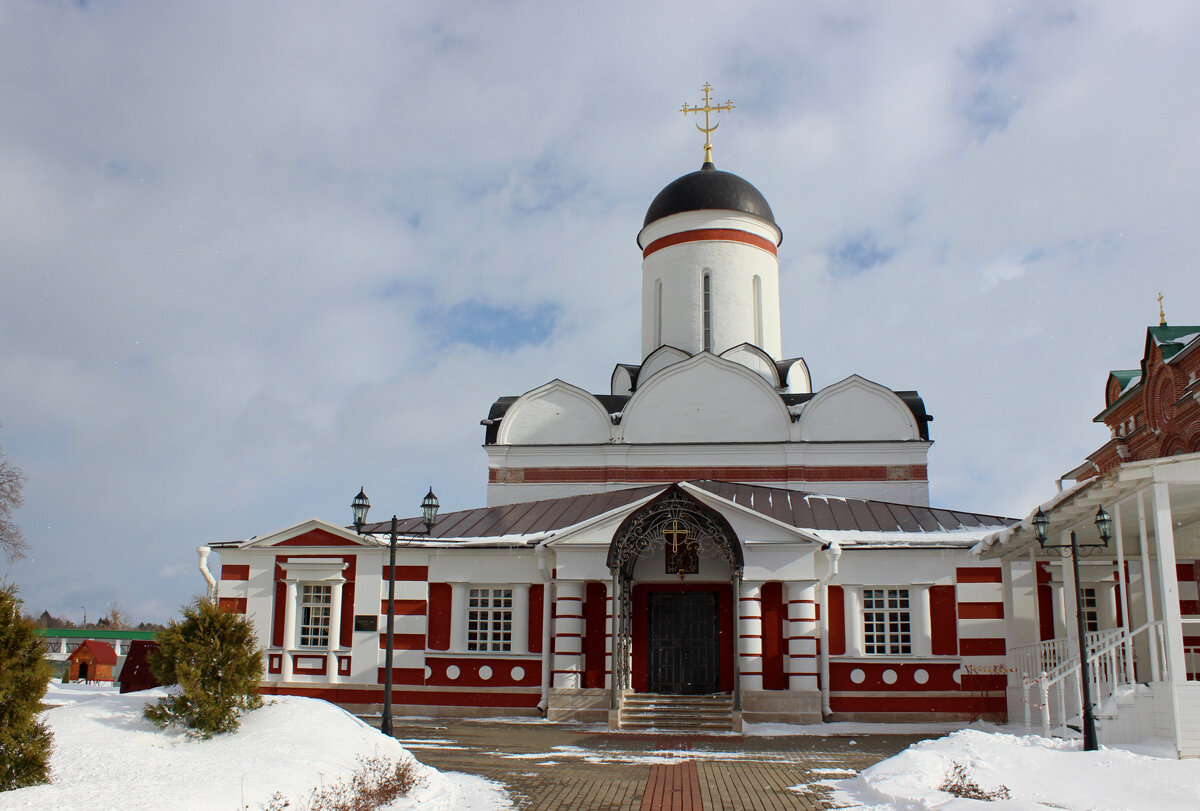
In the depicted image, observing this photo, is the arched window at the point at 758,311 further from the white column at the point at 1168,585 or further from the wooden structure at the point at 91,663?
the wooden structure at the point at 91,663

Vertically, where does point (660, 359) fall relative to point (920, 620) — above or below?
above

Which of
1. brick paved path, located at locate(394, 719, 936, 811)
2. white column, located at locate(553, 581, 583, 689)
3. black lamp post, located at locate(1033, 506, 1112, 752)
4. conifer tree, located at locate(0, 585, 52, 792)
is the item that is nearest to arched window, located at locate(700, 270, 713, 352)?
white column, located at locate(553, 581, 583, 689)

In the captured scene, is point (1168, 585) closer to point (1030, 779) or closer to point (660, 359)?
point (1030, 779)

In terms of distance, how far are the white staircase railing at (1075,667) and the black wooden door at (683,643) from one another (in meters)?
5.19

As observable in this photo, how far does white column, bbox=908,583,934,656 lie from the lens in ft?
57.6

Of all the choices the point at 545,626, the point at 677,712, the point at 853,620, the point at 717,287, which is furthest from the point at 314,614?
the point at 717,287

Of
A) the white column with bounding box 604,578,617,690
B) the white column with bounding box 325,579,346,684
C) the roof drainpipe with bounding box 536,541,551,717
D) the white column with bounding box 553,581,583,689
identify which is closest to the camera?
the white column with bounding box 553,581,583,689

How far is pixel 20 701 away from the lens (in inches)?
302

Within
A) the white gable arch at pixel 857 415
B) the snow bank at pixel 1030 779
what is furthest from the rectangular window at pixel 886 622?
the snow bank at pixel 1030 779

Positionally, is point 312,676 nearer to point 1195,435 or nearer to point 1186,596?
point 1186,596

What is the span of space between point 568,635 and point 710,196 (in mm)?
A: 13693

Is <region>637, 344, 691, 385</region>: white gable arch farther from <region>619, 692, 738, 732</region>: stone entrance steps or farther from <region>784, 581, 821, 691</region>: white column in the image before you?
<region>619, 692, 738, 732</region>: stone entrance steps

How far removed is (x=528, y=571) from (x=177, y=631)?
30.5 feet

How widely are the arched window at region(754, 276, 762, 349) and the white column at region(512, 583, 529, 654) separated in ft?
34.9
